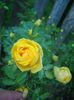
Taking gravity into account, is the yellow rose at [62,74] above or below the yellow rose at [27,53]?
below

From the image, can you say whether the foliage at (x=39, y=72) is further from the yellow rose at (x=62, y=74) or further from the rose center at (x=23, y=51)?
the rose center at (x=23, y=51)

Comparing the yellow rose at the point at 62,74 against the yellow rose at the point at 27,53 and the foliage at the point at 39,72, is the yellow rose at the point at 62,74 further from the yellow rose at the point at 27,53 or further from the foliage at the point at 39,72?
the yellow rose at the point at 27,53

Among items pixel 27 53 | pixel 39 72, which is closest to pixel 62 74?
pixel 39 72

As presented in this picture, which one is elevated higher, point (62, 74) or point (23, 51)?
point (23, 51)

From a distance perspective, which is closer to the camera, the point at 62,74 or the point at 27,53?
the point at 27,53

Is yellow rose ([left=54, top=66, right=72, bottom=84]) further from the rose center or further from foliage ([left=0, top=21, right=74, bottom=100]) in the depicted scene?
the rose center

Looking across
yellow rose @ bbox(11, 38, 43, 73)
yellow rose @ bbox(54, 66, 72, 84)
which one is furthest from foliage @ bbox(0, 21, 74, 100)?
yellow rose @ bbox(11, 38, 43, 73)

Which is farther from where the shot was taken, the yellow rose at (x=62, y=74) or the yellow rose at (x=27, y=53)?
the yellow rose at (x=62, y=74)

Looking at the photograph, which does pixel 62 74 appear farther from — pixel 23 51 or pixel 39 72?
pixel 23 51

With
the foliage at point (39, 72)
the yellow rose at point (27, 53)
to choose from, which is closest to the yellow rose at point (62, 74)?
the foliage at point (39, 72)
